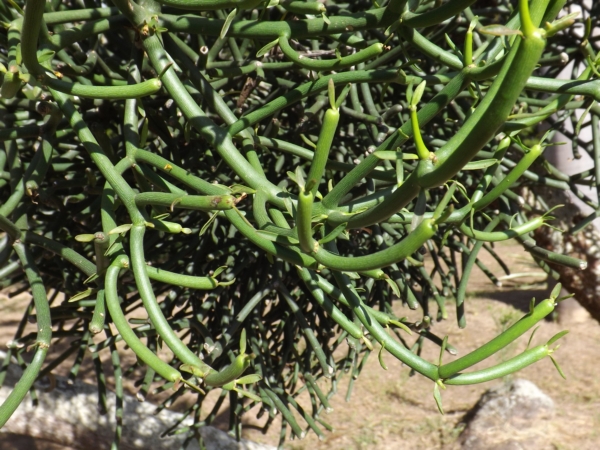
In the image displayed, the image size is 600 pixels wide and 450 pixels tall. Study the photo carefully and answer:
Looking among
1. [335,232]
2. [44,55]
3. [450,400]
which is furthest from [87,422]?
[450,400]

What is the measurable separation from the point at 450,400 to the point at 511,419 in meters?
0.39

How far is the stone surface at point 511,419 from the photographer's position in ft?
7.88

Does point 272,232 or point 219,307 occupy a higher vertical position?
point 272,232

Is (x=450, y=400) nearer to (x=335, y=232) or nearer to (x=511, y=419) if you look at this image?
(x=511, y=419)

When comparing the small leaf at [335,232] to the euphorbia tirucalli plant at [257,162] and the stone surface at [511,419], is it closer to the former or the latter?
the euphorbia tirucalli plant at [257,162]

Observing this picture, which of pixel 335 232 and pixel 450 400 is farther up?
pixel 335 232

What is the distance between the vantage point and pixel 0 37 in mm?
888

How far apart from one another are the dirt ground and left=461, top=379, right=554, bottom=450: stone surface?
0.16 feet

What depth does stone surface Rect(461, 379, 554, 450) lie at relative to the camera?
240 cm

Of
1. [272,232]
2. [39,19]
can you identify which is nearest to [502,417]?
[272,232]

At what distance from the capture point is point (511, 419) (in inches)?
98.1

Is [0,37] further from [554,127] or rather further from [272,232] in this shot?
[554,127]

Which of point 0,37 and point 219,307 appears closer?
point 0,37

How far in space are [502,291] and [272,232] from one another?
3.69m
